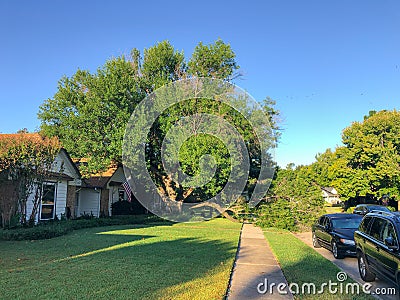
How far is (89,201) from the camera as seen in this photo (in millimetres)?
24656

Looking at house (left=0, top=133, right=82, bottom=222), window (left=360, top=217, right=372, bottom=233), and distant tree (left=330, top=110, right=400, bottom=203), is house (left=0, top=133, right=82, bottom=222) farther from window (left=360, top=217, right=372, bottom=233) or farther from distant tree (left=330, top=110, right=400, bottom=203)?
distant tree (left=330, top=110, right=400, bottom=203)

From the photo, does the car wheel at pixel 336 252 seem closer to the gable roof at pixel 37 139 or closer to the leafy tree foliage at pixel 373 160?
the gable roof at pixel 37 139

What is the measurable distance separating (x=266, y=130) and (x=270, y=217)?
7736 millimetres

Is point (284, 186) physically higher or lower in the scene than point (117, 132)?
lower

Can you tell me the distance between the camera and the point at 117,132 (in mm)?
20562

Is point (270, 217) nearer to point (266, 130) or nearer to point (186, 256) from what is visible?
point (266, 130)

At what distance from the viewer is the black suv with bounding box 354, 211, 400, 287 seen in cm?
591

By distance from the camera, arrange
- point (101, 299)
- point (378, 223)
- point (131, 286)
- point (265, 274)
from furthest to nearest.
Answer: point (265, 274) → point (378, 223) → point (131, 286) → point (101, 299)

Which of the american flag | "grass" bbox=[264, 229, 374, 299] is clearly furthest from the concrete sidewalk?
the american flag

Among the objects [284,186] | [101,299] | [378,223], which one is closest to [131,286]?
[101,299]

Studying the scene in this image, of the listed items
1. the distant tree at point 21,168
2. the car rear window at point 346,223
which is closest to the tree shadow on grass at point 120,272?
the car rear window at point 346,223

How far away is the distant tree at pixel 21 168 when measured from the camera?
46.2 ft

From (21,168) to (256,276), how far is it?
11.7m

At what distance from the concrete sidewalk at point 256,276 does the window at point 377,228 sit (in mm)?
2213
